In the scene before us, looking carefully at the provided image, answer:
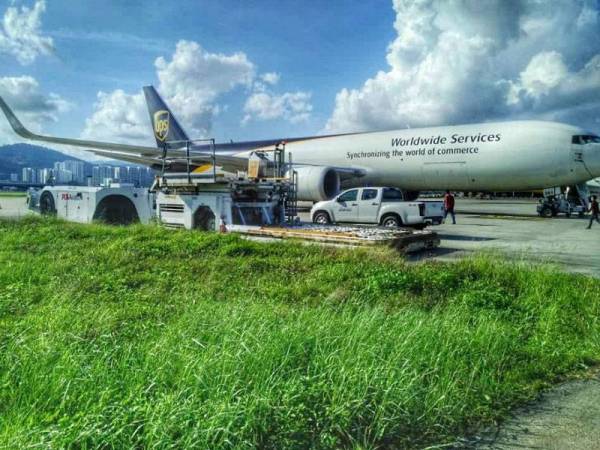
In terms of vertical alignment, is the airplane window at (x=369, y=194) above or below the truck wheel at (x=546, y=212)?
above

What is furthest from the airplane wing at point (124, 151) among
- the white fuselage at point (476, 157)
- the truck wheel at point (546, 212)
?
the truck wheel at point (546, 212)

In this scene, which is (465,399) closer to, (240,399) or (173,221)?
(240,399)

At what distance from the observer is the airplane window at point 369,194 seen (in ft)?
51.9

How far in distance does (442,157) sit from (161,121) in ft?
64.8

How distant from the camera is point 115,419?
2555 mm

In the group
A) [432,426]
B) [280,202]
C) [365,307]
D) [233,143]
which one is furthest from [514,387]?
[233,143]

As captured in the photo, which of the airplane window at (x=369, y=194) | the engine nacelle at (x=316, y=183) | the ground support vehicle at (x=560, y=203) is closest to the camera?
the airplane window at (x=369, y=194)

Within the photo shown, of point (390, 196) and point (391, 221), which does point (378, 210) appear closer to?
point (391, 221)

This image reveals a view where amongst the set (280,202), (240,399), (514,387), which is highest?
(280,202)

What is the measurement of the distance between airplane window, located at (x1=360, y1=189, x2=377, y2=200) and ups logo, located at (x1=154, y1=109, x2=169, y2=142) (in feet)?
71.2

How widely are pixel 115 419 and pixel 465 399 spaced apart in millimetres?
2183

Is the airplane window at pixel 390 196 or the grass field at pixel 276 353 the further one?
the airplane window at pixel 390 196

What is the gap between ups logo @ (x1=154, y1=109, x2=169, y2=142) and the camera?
1336 inches

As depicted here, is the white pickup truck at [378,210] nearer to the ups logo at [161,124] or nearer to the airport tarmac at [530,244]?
the airport tarmac at [530,244]
